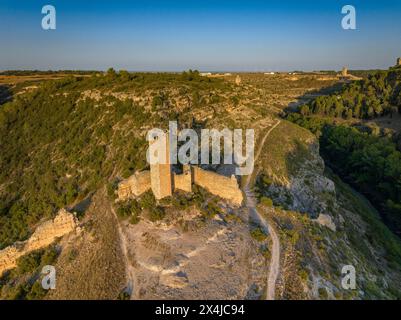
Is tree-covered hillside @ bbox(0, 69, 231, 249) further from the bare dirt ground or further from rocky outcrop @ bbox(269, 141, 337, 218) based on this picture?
rocky outcrop @ bbox(269, 141, 337, 218)

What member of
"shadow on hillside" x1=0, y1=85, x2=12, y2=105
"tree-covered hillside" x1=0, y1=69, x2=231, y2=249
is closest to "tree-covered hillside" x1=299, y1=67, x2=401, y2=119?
"tree-covered hillside" x1=0, y1=69, x2=231, y2=249

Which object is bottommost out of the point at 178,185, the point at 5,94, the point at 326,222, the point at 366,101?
the point at 326,222

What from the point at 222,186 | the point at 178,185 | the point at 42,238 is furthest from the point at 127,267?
the point at 222,186

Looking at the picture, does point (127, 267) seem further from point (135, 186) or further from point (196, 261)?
point (135, 186)

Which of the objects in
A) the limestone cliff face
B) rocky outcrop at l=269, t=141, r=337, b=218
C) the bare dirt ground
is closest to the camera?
the bare dirt ground

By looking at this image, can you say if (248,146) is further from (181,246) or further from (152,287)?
(152,287)
